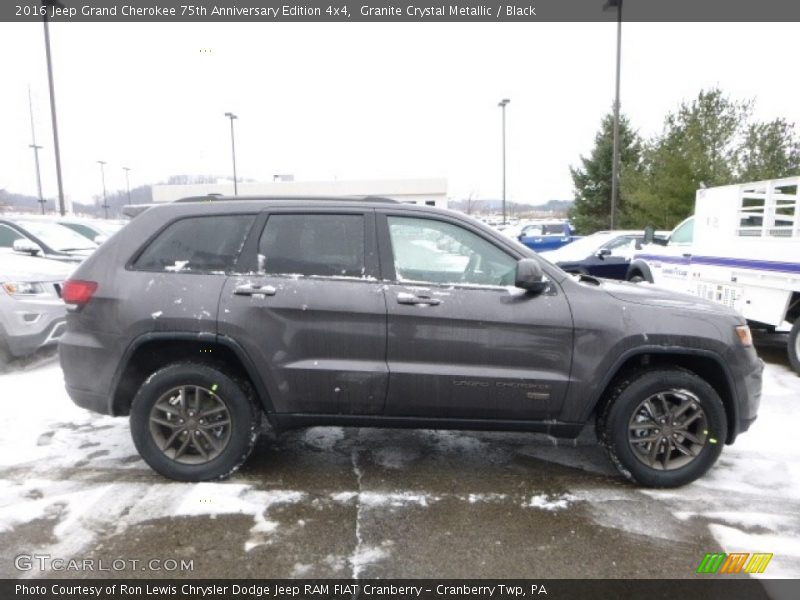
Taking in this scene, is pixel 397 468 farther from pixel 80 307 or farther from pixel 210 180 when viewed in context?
pixel 210 180

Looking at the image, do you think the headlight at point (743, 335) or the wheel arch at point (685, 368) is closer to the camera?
the wheel arch at point (685, 368)

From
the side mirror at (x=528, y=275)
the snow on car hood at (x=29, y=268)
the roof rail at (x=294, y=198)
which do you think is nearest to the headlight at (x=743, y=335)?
the side mirror at (x=528, y=275)

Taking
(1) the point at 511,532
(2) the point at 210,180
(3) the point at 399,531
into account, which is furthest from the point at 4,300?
(2) the point at 210,180

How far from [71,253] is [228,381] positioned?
689cm

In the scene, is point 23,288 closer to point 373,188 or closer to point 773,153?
point 773,153

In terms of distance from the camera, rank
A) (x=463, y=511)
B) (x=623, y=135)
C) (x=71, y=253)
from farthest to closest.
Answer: (x=623, y=135) → (x=71, y=253) → (x=463, y=511)

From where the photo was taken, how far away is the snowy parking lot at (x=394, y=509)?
291cm

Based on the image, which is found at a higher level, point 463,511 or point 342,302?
point 342,302

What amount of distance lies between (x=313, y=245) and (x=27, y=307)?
181 inches

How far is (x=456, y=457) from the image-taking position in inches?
167

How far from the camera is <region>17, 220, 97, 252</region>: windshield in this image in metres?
9.03

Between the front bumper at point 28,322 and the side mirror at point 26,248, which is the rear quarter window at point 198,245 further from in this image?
the side mirror at point 26,248

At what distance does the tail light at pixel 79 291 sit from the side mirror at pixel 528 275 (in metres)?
2.74

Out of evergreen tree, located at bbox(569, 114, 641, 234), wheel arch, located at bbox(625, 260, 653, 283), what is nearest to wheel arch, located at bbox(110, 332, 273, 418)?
wheel arch, located at bbox(625, 260, 653, 283)
